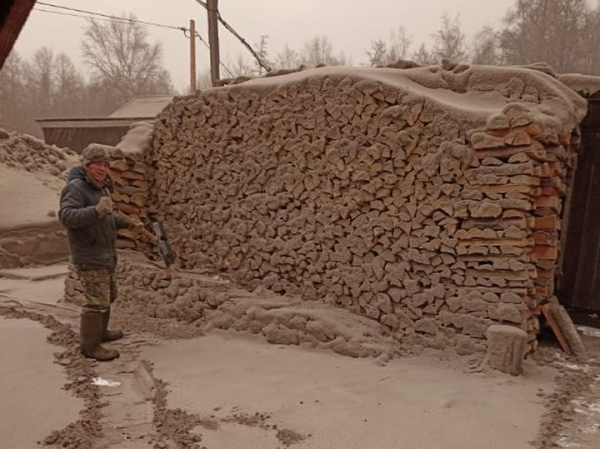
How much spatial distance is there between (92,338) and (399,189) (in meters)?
2.89

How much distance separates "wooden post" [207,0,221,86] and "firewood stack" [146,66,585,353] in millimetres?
6923

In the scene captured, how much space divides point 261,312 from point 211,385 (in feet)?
3.55

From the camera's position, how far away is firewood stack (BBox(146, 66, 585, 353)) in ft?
12.5

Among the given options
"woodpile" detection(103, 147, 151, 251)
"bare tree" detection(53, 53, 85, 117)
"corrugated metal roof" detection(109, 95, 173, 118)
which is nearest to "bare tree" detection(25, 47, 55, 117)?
"bare tree" detection(53, 53, 85, 117)

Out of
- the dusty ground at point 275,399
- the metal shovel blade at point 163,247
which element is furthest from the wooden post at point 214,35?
the dusty ground at point 275,399

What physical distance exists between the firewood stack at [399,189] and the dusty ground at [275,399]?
53 centimetres

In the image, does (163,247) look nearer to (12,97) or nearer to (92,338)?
(92,338)

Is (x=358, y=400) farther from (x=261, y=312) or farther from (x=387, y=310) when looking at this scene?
(x=261, y=312)

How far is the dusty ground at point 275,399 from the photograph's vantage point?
2.92 meters

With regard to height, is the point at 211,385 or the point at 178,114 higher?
the point at 178,114

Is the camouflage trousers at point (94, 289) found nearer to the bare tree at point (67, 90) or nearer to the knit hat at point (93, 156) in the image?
the knit hat at point (93, 156)

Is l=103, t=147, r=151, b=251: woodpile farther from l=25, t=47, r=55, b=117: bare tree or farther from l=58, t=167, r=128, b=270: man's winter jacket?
l=25, t=47, r=55, b=117: bare tree

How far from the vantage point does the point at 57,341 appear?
4.61 meters

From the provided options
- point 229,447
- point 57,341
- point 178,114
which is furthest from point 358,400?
point 178,114
